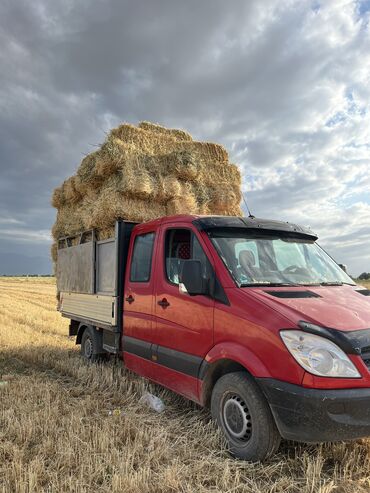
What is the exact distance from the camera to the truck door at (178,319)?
419cm

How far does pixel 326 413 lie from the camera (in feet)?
10.1

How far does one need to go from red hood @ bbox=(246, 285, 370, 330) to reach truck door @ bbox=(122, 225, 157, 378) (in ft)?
5.98

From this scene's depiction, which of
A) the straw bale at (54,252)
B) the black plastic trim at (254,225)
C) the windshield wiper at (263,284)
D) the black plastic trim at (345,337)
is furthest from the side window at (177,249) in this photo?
the straw bale at (54,252)

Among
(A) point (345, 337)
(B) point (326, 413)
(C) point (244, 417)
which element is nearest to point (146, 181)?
(C) point (244, 417)

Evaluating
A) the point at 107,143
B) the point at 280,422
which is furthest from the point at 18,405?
the point at 107,143

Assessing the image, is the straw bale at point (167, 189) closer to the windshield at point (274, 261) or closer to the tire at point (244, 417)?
the windshield at point (274, 261)

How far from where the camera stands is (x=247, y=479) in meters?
3.22

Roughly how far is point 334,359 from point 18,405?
3612 millimetres

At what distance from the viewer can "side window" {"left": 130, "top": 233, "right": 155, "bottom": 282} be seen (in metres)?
5.43

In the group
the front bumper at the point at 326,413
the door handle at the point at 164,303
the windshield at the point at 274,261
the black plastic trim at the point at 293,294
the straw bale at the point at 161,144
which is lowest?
the front bumper at the point at 326,413

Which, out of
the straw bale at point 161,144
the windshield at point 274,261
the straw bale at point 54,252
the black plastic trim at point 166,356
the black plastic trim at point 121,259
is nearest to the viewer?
the windshield at point 274,261

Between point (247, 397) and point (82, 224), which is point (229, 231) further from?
point (82, 224)

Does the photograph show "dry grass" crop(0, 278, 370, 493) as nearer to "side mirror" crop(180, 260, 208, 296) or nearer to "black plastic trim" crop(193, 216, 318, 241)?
"side mirror" crop(180, 260, 208, 296)

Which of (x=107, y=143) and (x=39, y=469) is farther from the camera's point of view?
(x=107, y=143)
